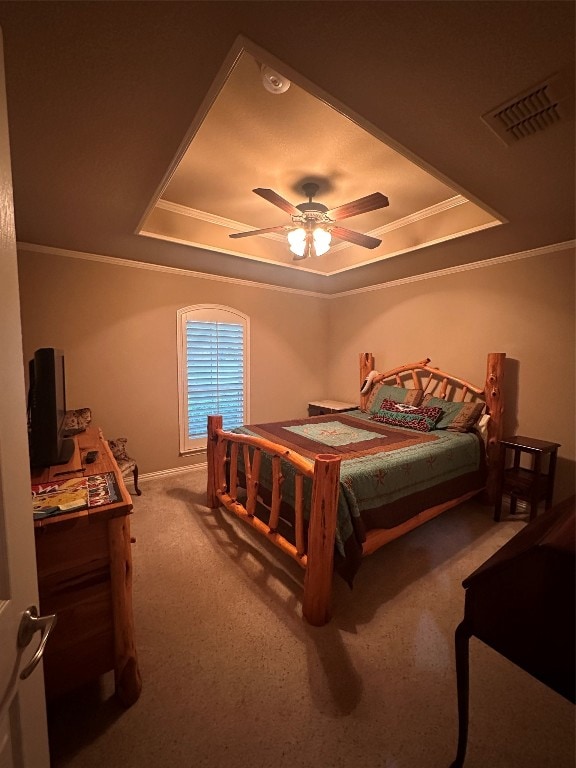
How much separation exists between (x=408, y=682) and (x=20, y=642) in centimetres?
158

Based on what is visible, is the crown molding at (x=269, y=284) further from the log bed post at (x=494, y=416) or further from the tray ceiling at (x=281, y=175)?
the log bed post at (x=494, y=416)

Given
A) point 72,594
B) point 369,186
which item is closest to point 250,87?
point 369,186

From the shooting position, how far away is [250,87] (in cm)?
165

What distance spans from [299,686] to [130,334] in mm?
3300

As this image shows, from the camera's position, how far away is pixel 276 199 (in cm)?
204

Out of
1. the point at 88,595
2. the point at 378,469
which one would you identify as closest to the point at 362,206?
the point at 378,469

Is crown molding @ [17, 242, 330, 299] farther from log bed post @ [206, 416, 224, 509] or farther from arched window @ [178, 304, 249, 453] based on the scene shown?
log bed post @ [206, 416, 224, 509]

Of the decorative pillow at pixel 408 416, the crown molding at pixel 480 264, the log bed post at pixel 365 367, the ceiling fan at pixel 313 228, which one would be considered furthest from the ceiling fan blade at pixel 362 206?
the log bed post at pixel 365 367

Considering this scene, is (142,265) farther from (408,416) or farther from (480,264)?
(480,264)

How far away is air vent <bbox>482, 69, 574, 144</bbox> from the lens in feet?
4.06

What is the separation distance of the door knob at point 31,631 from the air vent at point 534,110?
2312 mm

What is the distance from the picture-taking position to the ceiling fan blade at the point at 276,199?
191 cm

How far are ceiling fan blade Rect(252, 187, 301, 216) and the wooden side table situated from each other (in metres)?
2.67

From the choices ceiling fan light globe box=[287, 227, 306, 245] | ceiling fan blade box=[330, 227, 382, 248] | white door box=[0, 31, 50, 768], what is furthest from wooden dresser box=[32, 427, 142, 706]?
ceiling fan blade box=[330, 227, 382, 248]
